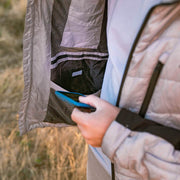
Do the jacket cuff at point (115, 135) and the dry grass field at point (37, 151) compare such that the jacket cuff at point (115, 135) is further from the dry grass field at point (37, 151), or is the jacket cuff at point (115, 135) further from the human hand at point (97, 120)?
the dry grass field at point (37, 151)

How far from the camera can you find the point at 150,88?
2.46 feet

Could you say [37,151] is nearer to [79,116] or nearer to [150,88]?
[79,116]

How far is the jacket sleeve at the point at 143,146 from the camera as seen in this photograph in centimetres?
68

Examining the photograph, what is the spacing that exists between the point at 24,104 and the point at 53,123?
23 centimetres

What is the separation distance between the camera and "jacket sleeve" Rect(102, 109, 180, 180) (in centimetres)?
68

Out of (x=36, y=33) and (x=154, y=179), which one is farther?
(x=36, y=33)

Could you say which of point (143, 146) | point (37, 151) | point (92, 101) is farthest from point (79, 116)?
point (37, 151)

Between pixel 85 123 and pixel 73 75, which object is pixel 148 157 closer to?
pixel 85 123

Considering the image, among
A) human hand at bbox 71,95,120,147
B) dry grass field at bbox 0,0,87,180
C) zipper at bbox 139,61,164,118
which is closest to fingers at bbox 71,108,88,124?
human hand at bbox 71,95,120,147

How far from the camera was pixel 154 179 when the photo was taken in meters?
0.71

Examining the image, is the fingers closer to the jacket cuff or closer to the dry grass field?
the jacket cuff

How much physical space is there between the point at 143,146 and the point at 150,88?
0.60ft

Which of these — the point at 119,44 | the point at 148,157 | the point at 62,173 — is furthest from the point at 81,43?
the point at 62,173

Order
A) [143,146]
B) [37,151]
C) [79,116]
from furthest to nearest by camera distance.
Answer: [37,151] < [79,116] < [143,146]
